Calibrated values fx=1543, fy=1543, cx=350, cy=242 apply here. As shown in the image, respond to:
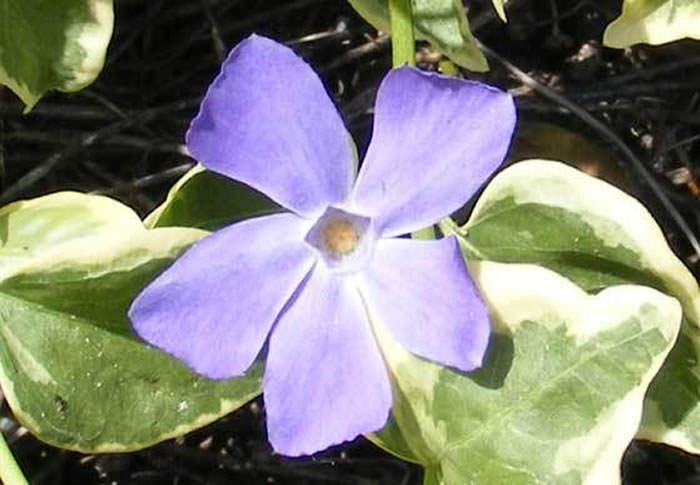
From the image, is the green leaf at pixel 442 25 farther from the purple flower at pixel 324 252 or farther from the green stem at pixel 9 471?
the green stem at pixel 9 471

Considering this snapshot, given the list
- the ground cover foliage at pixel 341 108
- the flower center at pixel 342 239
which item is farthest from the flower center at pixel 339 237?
the ground cover foliage at pixel 341 108

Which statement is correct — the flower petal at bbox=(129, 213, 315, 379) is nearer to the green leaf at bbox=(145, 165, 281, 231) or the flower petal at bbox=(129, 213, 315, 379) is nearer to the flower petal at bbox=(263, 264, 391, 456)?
the flower petal at bbox=(263, 264, 391, 456)

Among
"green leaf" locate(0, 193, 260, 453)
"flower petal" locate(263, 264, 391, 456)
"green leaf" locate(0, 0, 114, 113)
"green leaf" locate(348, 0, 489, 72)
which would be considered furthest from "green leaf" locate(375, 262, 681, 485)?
"green leaf" locate(0, 0, 114, 113)

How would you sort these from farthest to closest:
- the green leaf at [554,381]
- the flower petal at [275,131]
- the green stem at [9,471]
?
the green stem at [9,471]
the green leaf at [554,381]
the flower petal at [275,131]

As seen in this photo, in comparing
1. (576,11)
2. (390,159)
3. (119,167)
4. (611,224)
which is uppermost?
(390,159)

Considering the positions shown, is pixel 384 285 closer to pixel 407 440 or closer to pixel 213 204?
pixel 407 440

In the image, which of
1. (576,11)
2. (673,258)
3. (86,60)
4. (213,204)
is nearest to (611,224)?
(673,258)

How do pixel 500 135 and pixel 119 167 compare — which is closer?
pixel 500 135
